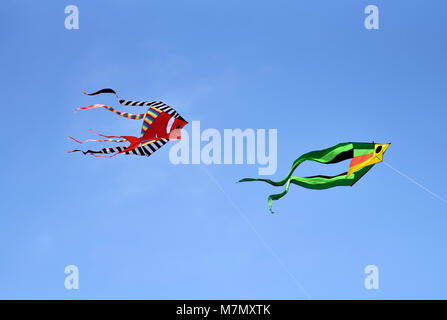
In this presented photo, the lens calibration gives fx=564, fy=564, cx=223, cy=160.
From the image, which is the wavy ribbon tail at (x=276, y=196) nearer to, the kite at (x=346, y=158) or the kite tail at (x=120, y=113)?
the kite at (x=346, y=158)

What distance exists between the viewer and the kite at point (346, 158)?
62.6 ft

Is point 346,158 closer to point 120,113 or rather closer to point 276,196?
point 276,196

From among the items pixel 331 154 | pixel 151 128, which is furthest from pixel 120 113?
pixel 331 154

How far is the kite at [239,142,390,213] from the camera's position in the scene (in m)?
19.1

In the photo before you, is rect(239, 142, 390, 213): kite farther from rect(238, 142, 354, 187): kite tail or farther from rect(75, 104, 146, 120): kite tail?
rect(75, 104, 146, 120): kite tail

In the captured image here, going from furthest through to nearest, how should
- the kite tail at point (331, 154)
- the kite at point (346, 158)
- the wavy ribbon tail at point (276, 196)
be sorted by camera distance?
the kite at point (346, 158) < the kite tail at point (331, 154) < the wavy ribbon tail at point (276, 196)

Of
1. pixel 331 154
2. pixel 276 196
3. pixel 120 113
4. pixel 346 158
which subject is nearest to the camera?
pixel 276 196

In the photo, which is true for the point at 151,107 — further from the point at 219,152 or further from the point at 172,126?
the point at 219,152

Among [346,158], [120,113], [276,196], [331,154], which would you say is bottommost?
[276,196]

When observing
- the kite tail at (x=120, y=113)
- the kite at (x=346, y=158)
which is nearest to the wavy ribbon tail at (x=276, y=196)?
the kite at (x=346, y=158)

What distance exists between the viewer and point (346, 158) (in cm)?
1952

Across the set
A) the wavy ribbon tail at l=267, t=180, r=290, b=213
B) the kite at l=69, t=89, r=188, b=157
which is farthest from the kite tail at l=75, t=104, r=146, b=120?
the wavy ribbon tail at l=267, t=180, r=290, b=213

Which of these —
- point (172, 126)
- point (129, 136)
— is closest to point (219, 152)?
point (172, 126)
